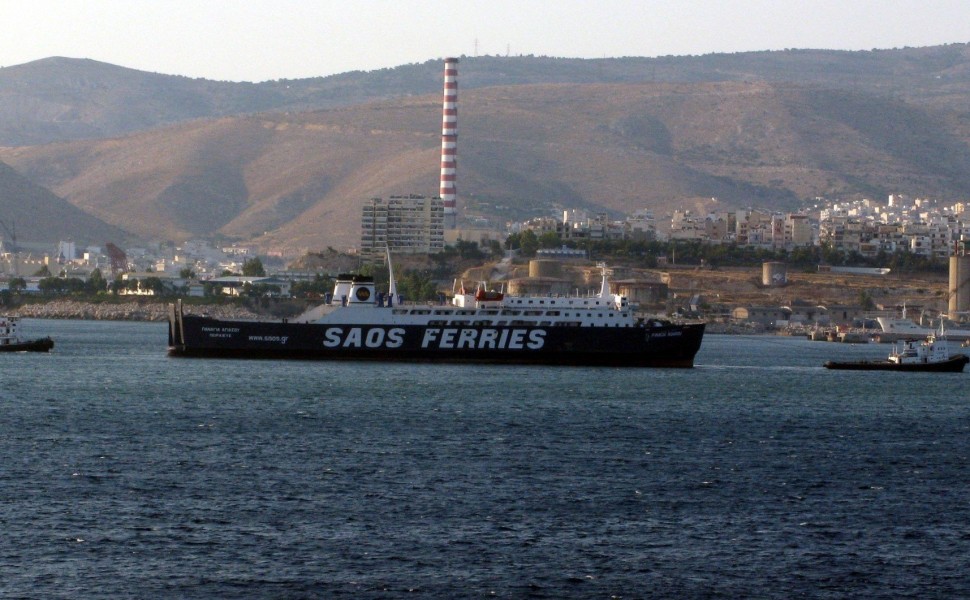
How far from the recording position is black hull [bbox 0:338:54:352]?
8056 cm

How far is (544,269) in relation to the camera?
151750mm

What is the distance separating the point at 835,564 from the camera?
91.8ft

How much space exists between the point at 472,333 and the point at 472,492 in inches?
1557

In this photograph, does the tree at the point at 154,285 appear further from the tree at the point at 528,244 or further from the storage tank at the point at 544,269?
the storage tank at the point at 544,269

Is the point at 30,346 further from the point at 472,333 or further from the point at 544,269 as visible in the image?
the point at 544,269

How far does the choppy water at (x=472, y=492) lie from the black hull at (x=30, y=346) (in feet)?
69.7

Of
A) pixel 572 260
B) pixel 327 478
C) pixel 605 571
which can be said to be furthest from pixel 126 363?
pixel 572 260

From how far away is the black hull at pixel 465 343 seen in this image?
73250 millimetres

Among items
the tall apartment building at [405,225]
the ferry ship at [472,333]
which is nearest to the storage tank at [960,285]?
the tall apartment building at [405,225]

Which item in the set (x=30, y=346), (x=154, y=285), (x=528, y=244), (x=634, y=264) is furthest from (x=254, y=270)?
(x=30, y=346)

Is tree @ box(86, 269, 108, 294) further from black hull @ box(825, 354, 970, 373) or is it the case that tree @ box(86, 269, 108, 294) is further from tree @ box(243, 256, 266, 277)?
black hull @ box(825, 354, 970, 373)

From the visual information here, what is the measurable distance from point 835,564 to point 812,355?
71731 millimetres

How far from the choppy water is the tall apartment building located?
123006 millimetres

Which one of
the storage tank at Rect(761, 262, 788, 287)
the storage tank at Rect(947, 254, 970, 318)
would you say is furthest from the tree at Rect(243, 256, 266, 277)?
the storage tank at Rect(947, 254, 970, 318)
